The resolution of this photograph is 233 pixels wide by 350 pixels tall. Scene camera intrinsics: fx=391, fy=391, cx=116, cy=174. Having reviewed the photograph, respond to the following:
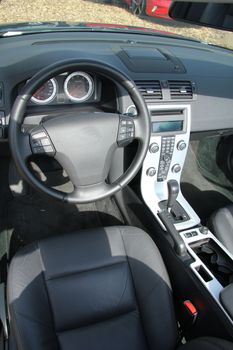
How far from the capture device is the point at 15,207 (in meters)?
2.46

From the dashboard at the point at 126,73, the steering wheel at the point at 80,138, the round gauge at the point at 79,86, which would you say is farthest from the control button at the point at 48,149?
the round gauge at the point at 79,86

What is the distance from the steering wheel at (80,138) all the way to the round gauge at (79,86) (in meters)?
0.26

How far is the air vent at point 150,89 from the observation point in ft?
6.19

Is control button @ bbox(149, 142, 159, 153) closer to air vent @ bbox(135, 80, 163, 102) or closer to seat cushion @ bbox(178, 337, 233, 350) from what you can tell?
air vent @ bbox(135, 80, 163, 102)

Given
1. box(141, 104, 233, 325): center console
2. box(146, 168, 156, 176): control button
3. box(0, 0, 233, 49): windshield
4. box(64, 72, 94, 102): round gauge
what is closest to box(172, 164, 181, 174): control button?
box(141, 104, 233, 325): center console

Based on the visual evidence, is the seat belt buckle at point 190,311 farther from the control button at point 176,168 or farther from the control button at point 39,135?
→ the control button at point 39,135

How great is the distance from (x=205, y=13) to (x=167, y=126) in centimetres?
95

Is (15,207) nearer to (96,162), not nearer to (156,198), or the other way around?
(156,198)

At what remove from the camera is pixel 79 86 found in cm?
179

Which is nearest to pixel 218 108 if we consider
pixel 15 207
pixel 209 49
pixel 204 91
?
pixel 204 91

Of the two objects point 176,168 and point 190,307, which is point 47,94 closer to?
point 176,168

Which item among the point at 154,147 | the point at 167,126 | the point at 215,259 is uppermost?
the point at 167,126

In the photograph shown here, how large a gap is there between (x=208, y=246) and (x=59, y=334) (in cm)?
80

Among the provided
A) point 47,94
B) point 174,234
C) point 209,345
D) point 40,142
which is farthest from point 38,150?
point 209,345
